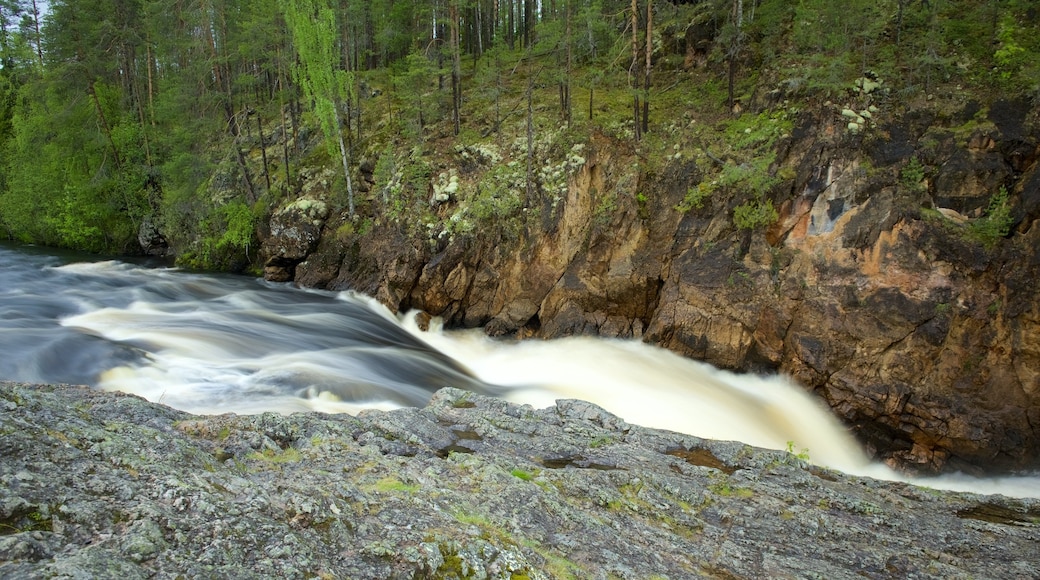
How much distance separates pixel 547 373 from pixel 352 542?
37.0 feet

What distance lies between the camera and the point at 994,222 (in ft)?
40.0

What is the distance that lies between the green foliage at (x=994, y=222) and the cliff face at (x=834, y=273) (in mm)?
79

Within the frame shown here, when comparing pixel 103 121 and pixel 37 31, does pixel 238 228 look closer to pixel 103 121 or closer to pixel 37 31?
pixel 103 121

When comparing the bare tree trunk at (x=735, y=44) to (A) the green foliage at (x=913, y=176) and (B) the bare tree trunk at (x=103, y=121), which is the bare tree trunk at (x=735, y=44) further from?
(B) the bare tree trunk at (x=103, y=121)

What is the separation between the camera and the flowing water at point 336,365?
10.2m

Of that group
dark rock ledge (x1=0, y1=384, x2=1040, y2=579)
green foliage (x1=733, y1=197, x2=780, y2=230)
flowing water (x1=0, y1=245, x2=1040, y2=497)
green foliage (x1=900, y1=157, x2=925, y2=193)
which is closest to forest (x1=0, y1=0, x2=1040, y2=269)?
green foliage (x1=733, y1=197, x2=780, y2=230)

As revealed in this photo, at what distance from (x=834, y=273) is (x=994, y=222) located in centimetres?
336

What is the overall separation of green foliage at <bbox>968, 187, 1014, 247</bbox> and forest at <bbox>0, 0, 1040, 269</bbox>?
110 inches

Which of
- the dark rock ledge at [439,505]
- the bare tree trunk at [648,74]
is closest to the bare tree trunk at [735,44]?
the bare tree trunk at [648,74]

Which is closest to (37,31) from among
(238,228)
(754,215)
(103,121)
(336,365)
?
(103,121)

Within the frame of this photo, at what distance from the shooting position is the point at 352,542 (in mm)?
3719

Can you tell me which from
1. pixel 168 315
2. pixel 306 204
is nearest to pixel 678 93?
pixel 306 204

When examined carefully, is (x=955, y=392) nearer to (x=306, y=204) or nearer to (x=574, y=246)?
(x=574, y=246)

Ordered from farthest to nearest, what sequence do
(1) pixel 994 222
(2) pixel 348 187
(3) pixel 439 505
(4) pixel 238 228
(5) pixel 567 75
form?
(4) pixel 238 228, (2) pixel 348 187, (5) pixel 567 75, (1) pixel 994 222, (3) pixel 439 505
